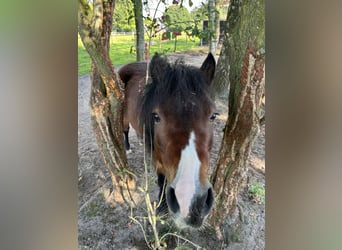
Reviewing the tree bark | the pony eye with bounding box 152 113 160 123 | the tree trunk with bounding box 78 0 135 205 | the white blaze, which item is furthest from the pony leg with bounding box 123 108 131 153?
the tree bark

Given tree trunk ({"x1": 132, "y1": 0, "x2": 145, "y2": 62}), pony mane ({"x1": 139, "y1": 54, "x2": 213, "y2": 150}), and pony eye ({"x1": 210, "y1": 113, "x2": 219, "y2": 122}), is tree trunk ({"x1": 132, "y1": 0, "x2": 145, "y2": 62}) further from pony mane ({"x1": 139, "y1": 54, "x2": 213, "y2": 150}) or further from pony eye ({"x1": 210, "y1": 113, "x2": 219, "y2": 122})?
pony eye ({"x1": 210, "y1": 113, "x2": 219, "y2": 122})

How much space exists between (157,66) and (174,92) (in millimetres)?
112

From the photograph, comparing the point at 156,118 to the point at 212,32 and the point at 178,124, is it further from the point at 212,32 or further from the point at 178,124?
the point at 212,32

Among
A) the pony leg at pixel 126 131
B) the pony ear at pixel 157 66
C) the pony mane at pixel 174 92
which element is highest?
the pony ear at pixel 157 66

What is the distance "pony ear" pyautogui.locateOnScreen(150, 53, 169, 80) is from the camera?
1156 mm

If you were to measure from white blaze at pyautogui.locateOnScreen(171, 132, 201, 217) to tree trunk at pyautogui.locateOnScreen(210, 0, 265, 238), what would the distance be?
166mm

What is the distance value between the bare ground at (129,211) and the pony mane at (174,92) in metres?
0.05

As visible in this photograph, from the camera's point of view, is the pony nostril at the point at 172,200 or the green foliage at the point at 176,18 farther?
the green foliage at the point at 176,18

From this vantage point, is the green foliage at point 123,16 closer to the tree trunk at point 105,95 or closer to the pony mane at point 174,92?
the tree trunk at point 105,95

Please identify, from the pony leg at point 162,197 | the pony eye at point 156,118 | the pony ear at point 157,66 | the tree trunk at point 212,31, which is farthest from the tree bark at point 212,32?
the pony leg at point 162,197

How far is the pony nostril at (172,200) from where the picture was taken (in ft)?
3.53

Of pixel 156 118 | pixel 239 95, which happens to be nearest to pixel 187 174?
pixel 156 118
